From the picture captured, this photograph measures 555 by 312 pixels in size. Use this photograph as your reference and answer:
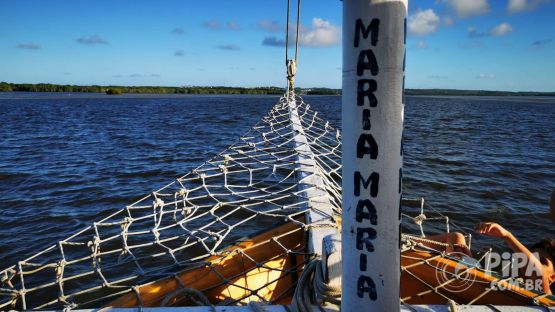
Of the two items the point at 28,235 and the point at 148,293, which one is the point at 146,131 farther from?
the point at 148,293

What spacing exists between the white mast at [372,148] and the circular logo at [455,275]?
1.06 m

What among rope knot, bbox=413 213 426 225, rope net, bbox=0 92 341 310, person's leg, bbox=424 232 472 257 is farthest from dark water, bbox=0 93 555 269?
rope knot, bbox=413 213 426 225

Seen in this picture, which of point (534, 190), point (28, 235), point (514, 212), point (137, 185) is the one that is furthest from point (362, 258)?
point (534, 190)

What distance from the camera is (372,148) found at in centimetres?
100

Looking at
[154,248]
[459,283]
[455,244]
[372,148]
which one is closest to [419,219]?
[455,244]

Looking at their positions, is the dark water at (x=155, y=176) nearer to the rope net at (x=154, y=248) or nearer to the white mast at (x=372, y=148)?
the rope net at (x=154, y=248)

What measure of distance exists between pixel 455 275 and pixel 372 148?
1314 mm

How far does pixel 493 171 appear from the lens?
28.4 feet

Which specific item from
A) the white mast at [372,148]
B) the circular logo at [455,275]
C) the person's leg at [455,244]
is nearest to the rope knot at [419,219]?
the person's leg at [455,244]

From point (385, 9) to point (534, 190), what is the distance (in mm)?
7720

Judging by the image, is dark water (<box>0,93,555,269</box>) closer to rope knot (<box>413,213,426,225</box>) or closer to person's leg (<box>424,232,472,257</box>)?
person's leg (<box>424,232,472,257</box>)

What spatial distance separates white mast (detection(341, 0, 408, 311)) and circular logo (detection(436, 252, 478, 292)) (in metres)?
1.06

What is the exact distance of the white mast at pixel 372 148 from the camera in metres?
0.96

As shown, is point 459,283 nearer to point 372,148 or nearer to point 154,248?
point 372,148
